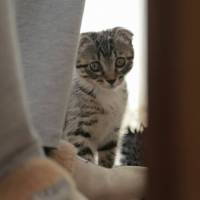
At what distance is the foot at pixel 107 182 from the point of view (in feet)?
2.76

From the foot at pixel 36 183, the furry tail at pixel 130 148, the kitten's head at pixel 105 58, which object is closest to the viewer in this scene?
the foot at pixel 36 183

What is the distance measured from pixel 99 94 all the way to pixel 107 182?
0.79 metres

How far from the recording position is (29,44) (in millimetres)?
666

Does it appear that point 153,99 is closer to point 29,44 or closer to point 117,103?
point 29,44

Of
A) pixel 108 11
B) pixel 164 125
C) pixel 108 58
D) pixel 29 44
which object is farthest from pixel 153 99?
pixel 108 11

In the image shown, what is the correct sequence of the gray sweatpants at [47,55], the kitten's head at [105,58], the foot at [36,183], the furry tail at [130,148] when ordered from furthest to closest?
the kitten's head at [105,58] < the furry tail at [130,148] < the gray sweatpants at [47,55] < the foot at [36,183]

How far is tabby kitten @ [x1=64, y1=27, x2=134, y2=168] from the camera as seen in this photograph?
5.17 ft

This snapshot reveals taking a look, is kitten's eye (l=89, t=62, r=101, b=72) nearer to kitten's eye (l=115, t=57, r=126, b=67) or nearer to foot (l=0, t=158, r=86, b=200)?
kitten's eye (l=115, t=57, r=126, b=67)

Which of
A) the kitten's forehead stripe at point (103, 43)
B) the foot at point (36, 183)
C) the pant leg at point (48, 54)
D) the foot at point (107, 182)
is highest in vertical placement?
the pant leg at point (48, 54)

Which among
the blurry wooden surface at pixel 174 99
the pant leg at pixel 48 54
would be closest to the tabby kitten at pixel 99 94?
the pant leg at pixel 48 54

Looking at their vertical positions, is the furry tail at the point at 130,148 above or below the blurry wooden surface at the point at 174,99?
below

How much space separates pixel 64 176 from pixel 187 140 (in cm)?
20

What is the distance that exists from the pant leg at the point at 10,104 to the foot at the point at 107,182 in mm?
342

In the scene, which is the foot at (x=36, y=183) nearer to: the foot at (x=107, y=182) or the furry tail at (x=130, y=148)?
the foot at (x=107, y=182)
